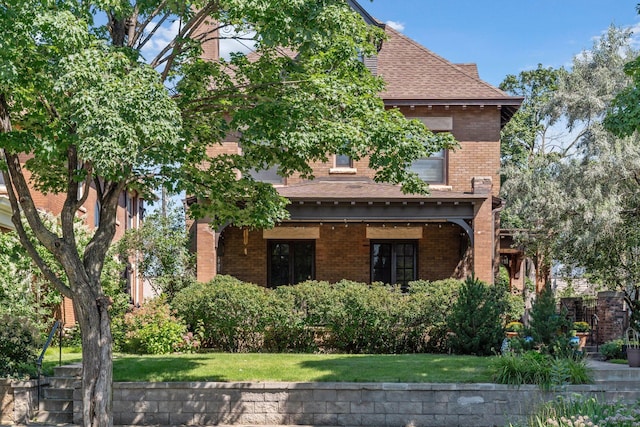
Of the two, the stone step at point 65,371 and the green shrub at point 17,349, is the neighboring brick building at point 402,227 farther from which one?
the stone step at point 65,371

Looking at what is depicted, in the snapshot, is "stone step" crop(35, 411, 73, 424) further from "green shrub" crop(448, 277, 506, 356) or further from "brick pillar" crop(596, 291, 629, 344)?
"brick pillar" crop(596, 291, 629, 344)

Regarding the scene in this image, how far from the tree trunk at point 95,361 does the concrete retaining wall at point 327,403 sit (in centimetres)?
219

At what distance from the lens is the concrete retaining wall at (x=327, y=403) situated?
12.3m

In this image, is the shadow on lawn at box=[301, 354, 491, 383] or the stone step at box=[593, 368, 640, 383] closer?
the shadow on lawn at box=[301, 354, 491, 383]

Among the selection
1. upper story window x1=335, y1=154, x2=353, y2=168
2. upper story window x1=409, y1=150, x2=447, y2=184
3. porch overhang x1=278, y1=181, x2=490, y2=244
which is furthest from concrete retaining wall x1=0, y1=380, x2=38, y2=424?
upper story window x1=409, y1=150, x2=447, y2=184

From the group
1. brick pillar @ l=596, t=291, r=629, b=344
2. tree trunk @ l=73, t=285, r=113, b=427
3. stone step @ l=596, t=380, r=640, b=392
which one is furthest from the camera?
brick pillar @ l=596, t=291, r=629, b=344

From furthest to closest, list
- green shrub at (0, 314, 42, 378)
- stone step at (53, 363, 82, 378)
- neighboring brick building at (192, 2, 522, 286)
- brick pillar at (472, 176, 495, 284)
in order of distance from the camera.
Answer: neighboring brick building at (192, 2, 522, 286) < brick pillar at (472, 176, 495, 284) < stone step at (53, 363, 82, 378) < green shrub at (0, 314, 42, 378)

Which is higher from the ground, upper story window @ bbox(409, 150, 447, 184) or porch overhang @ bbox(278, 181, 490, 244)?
upper story window @ bbox(409, 150, 447, 184)

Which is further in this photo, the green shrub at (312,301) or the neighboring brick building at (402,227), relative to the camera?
the neighboring brick building at (402,227)

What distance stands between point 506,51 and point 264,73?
64.3 feet

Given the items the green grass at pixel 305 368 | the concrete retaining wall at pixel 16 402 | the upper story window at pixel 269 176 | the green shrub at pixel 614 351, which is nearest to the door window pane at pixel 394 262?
the upper story window at pixel 269 176

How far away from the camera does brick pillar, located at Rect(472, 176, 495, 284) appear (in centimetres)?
2028

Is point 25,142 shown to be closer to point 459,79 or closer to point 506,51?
point 459,79

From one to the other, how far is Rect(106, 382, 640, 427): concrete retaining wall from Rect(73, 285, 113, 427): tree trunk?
2.19 m
